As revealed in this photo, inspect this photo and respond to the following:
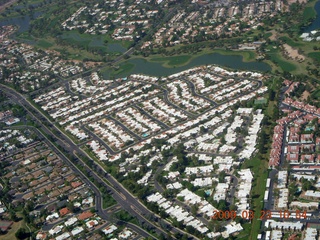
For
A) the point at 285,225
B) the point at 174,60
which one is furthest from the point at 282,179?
the point at 174,60

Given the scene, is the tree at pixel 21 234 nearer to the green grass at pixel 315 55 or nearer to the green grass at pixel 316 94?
the green grass at pixel 316 94

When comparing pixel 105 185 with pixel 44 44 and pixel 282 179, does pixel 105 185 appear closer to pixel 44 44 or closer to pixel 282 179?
pixel 282 179

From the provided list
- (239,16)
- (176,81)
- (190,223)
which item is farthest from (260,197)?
(239,16)

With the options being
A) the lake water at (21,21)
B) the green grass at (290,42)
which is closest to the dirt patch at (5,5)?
the lake water at (21,21)

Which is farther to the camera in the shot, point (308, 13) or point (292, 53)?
point (308, 13)
